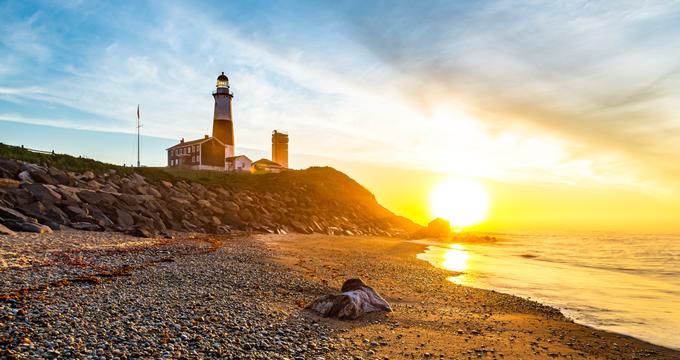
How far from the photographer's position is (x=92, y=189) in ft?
97.5

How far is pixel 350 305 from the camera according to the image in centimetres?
1066

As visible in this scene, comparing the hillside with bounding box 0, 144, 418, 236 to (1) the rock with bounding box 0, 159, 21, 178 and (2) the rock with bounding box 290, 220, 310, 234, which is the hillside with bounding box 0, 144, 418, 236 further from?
(2) the rock with bounding box 290, 220, 310, 234

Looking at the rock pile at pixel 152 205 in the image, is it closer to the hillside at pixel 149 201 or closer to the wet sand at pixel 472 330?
the hillside at pixel 149 201

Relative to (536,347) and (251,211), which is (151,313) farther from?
(251,211)

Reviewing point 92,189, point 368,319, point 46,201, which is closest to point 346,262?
point 368,319

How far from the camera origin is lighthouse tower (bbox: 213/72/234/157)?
7256 cm

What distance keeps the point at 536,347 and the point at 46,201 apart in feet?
90.8

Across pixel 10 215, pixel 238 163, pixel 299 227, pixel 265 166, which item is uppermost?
pixel 265 166

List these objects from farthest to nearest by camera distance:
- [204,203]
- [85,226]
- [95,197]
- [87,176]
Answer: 1. [204,203]
2. [87,176]
3. [95,197]
4. [85,226]

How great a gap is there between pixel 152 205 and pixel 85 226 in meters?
8.25

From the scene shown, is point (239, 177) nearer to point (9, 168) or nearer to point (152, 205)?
point (152, 205)

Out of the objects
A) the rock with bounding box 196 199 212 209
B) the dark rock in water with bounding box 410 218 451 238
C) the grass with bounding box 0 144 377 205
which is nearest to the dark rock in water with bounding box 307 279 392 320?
the rock with bounding box 196 199 212 209

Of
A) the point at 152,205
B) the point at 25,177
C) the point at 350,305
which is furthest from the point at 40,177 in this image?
the point at 350,305

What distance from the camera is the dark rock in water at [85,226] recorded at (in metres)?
23.2
